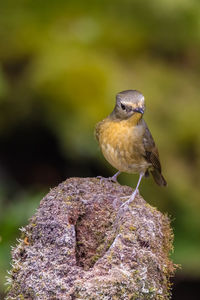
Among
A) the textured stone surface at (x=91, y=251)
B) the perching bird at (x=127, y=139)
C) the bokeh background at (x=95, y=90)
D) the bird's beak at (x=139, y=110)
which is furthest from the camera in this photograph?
the bokeh background at (x=95, y=90)

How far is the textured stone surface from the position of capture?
264 centimetres

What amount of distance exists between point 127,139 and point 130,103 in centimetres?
31

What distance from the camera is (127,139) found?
15.1 feet

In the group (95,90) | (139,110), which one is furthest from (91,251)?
(95,90)

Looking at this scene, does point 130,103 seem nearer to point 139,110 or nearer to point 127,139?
point 139,110

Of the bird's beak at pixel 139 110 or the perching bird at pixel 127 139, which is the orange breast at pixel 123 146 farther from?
the bird's beak at pixel 139 110

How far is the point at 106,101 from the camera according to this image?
8.04 metres

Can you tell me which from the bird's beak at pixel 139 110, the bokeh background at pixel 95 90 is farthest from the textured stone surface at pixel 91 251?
the bokeh background at pixel 95 90

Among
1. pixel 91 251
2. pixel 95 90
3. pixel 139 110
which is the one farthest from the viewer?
pixel 95 90

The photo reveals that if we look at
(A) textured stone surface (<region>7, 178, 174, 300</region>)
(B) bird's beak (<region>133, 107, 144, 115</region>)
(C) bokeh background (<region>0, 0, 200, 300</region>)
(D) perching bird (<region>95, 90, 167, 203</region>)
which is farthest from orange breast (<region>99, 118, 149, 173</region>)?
(C) bokeh background (<region>0, 0, 200, 300</region>)

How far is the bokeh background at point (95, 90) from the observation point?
7633 millimetres

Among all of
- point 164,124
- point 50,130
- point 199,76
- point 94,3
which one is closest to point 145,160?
point 164,124

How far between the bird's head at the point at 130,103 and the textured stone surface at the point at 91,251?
1.29 m

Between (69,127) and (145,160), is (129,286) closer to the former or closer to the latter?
(145,160)
